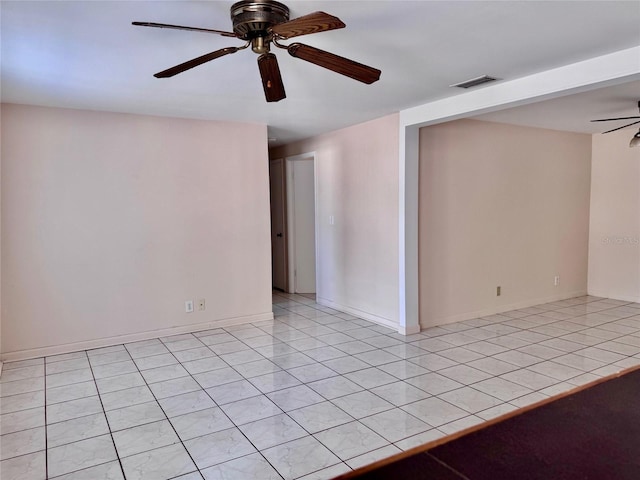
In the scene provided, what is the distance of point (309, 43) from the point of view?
2.46 meters

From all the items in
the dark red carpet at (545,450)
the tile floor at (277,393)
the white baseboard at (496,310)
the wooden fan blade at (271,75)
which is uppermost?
the wooden fan blade at (271,75)

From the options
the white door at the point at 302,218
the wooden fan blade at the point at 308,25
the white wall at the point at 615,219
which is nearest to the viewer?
the wooden fan blade at the point at 308,25

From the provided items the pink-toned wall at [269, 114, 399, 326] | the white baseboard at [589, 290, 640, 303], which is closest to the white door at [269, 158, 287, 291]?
the pink-toned wall at [269, 114, 399, 326]

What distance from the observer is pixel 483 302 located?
16.8ft

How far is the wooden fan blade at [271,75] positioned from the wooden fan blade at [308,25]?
159 millimetres

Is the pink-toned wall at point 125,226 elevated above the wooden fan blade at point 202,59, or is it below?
below

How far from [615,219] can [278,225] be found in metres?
4.75

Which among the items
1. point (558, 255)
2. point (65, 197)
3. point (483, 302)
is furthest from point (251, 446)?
point (558, 255)

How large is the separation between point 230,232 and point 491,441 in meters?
4.12

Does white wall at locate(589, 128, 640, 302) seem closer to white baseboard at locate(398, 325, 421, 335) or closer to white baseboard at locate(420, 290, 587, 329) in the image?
white baseboard at locate(420, 290, 587, 329)

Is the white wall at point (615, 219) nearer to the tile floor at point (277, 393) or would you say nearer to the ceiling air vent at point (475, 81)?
the tile floor at point (277, 393)

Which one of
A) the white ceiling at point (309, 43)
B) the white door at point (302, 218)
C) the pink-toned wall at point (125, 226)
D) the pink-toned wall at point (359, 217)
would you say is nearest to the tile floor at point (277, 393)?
the pink-toned wall at point (125, 226)

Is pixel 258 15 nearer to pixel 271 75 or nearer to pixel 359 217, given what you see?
pixel 271 75

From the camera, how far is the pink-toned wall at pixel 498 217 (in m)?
4.65
